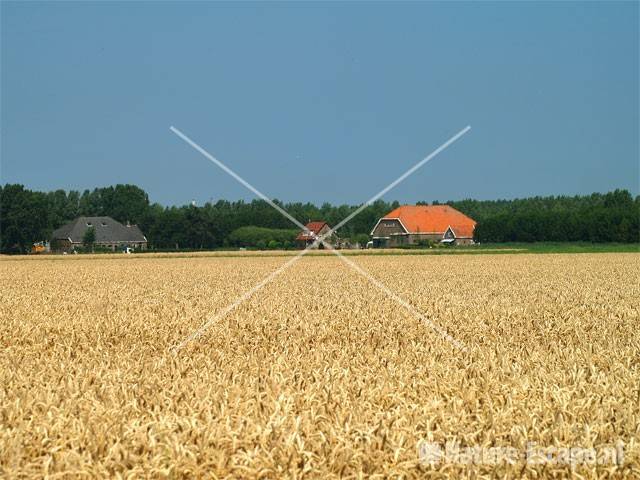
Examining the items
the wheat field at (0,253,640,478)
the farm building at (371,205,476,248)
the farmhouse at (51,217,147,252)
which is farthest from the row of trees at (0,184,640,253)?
the wheat field at (0,253,640,478)

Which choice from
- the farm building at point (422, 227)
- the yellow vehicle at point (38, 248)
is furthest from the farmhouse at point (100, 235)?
the farm building at point (422, 227)

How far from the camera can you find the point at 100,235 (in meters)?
135

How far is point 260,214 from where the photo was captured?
13450 cm

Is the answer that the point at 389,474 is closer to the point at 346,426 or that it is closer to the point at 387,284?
the point at 346,426

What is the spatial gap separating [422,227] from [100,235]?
5387 centimetres

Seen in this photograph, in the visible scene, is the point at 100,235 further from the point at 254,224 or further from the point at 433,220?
the point at 433,220

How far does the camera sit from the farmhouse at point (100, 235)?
131 metres

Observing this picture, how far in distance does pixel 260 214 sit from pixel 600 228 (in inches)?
2470

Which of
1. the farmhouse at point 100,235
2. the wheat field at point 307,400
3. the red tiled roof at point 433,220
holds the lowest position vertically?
the wheat field at point 307,400

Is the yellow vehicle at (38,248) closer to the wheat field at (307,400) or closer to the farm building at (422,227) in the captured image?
the farm building at (422,227)

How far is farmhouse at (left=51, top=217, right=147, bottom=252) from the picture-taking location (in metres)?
131

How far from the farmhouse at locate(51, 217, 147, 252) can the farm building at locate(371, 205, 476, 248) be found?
39880mm

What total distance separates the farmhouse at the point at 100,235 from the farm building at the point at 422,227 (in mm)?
39880

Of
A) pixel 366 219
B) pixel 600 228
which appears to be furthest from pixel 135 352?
pixel 366 219
